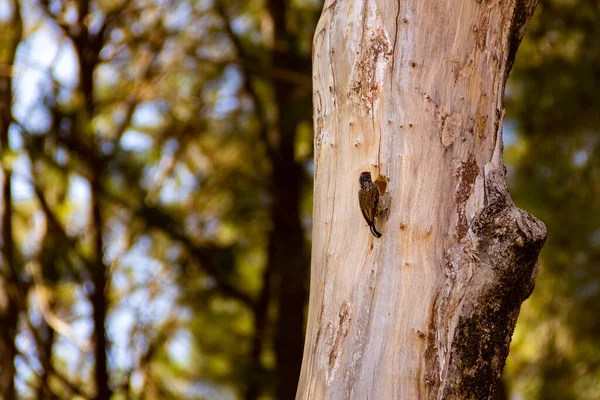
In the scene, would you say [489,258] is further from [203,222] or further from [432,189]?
[203,222]

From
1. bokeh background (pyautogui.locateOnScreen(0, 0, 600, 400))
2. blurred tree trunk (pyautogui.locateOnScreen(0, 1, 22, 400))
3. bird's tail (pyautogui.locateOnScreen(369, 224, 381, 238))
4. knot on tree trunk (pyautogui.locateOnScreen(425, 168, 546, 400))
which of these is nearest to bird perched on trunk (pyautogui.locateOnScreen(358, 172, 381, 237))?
bird's tail (pyautogui.locateOnScreen(369, 224, 381, 238))

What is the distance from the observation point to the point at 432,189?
1217 mm

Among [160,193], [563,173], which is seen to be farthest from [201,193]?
[563,173]

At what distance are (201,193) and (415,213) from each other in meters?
3.18

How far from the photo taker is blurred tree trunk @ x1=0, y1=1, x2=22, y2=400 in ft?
11.1

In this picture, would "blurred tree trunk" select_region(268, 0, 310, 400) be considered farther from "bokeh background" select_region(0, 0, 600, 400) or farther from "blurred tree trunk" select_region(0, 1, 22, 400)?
"blurred tree trunk" select_region(0, 1, 22, 400)

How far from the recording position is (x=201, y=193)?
4.27 metres

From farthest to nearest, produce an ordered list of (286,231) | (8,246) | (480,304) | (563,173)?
(286,231) → (8,246) → (563,173) → (480,304)

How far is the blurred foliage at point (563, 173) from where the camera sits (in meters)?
3.23

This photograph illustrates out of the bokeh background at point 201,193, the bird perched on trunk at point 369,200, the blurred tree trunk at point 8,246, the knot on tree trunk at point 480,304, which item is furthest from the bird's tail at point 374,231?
the blurred tree trunk at point 8,246

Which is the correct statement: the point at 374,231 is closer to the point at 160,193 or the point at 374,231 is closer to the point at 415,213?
the point at 415,213

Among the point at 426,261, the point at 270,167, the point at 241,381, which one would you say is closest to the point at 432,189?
the point at 426,261

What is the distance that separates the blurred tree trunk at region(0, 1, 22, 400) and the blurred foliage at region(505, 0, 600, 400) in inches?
98.1

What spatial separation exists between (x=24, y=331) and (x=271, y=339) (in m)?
1.40
